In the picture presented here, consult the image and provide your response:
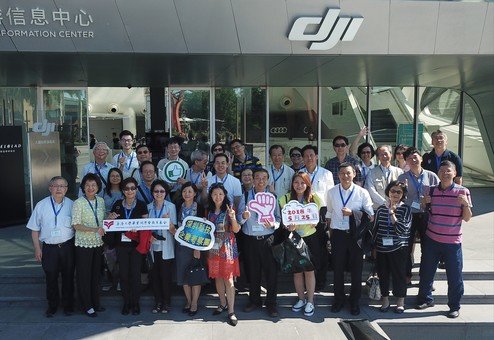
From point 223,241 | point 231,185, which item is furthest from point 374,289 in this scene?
point 231,185

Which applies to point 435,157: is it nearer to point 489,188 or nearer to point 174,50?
point 174,50

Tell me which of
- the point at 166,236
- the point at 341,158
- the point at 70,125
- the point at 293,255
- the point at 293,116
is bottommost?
the point at 293,255

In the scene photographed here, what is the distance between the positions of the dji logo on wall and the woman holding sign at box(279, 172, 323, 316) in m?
3.51

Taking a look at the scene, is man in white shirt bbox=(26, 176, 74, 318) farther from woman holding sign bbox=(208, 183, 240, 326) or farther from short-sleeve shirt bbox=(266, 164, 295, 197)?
short-sleeve shirt bbox=(266, 164, 295, 197)

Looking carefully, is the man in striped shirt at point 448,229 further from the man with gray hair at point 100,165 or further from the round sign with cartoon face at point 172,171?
the man with gray hair at point 100,165

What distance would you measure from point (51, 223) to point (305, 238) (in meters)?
2.92

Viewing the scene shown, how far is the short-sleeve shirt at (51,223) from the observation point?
471 cm

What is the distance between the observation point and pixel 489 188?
13.6 m

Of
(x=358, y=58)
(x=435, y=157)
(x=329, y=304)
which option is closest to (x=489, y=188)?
(x=358, y=58)

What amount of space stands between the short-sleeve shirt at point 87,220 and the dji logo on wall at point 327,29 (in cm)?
461

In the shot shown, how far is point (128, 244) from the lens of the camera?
4797mm

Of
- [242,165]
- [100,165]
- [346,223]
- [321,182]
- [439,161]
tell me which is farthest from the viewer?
[242,165]

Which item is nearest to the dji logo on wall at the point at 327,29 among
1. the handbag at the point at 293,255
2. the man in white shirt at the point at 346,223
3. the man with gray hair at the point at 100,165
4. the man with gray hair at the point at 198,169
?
the man with gray hair at the point at 198,169

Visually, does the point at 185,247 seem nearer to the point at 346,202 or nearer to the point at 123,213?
the point at 123,213
